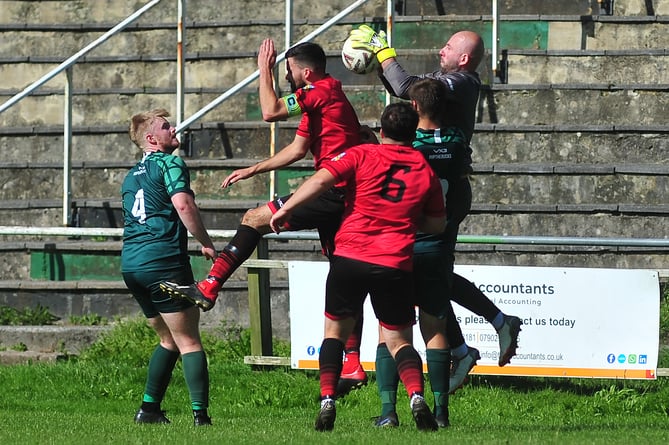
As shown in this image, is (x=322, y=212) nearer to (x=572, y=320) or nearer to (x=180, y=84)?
(x=572, y=320)

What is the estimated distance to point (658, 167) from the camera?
12305mm

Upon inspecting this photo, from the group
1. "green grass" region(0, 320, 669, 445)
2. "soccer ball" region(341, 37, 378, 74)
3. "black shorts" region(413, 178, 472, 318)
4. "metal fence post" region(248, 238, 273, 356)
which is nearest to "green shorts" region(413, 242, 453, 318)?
"black shorts" region(413, 178, 472, 318)

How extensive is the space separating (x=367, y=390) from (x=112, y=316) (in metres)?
2.90

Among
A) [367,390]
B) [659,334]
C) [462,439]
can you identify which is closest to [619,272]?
[659,334]

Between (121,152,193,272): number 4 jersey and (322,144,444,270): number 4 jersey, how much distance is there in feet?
4.50

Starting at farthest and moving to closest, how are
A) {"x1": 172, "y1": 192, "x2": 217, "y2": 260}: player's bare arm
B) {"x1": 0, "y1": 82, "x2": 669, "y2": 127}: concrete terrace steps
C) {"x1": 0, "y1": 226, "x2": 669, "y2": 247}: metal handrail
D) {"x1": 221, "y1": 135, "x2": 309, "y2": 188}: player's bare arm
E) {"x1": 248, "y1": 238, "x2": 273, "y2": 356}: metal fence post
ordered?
{"x1": 0, "y1": 82, "x2": 669, "y2": 127}: concrete terrace steps < {"x1": 248, "y1": 238, "x2": 273, "y2": 356}: metal fence post < {"x1": 0, "y1": 226, "x2": 669, "y2": 247}: metal handrail < {"x1": 221, "y1": 135, "x2": 309, "y2": 188}: player's bare arm < {"x1": 172, "y1": 192, "x2": 217, "y2": 260}: player's bare arm

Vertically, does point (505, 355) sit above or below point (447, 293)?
below

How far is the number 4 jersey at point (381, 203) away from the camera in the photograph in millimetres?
7273

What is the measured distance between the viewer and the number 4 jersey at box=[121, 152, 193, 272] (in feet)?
27.1

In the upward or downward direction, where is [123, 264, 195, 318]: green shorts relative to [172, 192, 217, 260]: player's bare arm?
downward

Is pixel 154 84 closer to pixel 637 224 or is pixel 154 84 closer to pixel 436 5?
pixel 436 5

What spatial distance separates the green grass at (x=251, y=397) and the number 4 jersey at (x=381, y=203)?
5.09 feet

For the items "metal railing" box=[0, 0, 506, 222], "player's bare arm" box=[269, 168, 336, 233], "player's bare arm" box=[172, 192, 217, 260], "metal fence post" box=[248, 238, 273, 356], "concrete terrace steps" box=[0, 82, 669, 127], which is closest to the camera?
"player's bare arm" box=[269, 168, 336, 233]

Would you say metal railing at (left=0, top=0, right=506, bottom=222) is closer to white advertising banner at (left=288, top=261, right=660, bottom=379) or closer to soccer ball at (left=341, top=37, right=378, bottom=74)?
white advertising banner at (left=288, top=261, right=660, bottom=379)
